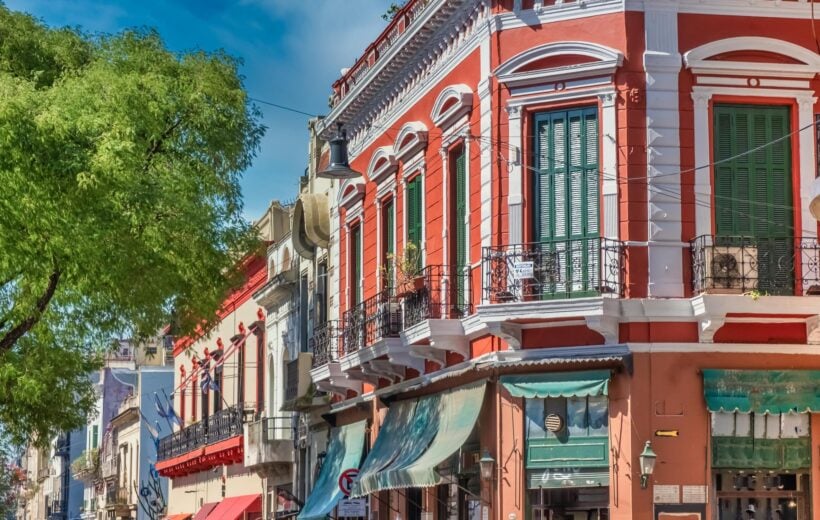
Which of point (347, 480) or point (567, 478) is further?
point (347, 480)

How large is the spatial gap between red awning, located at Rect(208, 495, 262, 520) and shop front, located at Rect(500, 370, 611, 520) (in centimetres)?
1879

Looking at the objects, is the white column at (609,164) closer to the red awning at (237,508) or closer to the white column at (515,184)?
the white column at (515,184)

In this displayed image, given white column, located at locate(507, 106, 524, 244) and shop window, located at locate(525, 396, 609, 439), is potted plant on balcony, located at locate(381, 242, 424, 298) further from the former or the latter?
shop window, located at locate(525, 396, 609, 439)

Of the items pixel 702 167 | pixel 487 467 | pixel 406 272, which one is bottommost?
pixel 487 467

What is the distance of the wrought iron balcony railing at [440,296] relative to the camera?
23016 mm

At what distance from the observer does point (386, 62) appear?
26828mm

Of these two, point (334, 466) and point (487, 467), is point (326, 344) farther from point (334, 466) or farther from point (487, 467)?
point (487, 467)

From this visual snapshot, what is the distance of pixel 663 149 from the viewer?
2080 centimetres

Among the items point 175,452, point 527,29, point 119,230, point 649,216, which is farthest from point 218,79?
point 175,452

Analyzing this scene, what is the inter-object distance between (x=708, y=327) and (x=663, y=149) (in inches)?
94.4

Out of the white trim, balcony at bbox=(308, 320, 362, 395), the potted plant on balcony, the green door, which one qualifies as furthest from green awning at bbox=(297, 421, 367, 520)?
the green door

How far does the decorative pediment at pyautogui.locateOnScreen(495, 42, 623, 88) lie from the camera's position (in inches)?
824

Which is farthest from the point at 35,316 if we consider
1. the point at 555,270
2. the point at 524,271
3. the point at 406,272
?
the point at 555,270

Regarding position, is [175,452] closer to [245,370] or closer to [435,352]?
[245,370]
